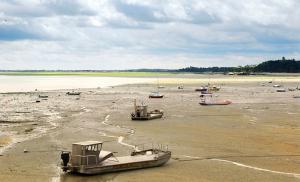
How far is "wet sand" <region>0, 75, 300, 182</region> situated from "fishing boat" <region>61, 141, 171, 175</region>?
1.46 feet

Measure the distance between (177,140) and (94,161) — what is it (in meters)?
13.9

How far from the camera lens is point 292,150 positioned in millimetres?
39219

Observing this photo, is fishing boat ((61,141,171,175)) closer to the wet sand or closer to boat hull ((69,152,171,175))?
boat hull ((69,152,171,175))

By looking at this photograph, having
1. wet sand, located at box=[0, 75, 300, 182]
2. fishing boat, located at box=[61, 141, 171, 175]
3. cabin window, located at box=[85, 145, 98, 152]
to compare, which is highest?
cabin window, located at box=[85, 145, 98, 152]

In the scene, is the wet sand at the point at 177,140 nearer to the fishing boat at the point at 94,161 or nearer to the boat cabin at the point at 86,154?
the fishing boat at the point at 94,161

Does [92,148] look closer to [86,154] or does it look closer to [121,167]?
[86,154]

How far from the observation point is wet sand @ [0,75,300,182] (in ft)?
104

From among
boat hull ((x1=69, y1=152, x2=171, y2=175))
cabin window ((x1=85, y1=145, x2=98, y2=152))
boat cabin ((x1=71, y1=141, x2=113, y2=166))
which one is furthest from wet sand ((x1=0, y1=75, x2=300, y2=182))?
cabin window ((x1=85, y1=145, x2=98, y2=152))

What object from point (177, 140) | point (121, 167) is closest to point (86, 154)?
point (121, 167)

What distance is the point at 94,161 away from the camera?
31500 mm

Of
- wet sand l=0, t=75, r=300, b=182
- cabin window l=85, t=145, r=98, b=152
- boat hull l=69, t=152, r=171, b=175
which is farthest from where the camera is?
wet sand l=0, t=75, r=300, b=182

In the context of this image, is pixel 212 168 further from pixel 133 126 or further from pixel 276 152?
A: pixel 133 126

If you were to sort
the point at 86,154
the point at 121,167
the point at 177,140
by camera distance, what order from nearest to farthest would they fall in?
the point at 86,154
the point at 121,167
the point at 177,140

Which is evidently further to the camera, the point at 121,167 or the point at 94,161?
the point at 121,167
